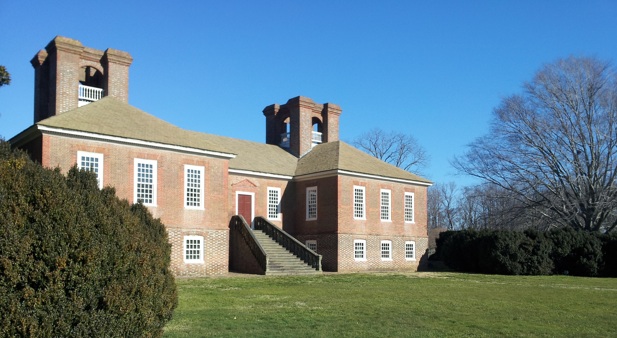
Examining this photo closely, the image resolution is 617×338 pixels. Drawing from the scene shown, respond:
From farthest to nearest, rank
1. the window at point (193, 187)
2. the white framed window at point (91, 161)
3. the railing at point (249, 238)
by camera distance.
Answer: the railing at point (249, 238) → the window at point (193, 187) → the white framed window at point (91, 161)

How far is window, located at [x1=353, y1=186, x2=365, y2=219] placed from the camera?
3325cm

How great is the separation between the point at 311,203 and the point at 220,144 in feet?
20.4

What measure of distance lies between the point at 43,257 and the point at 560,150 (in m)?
38.9

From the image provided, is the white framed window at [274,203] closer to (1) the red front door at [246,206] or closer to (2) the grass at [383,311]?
(1) the red front door at [246,206]

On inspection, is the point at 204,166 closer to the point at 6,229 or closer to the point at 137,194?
the point at 137,194

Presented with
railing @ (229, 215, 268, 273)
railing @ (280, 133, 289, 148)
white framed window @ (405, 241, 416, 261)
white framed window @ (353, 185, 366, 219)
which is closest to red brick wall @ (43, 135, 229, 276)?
railing @ (229, 215, 268, 273)

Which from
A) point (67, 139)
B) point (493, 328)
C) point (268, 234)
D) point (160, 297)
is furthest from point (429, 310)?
point (268, 234)

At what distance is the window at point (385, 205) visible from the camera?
34938mm

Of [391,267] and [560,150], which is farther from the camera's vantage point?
[560,150]

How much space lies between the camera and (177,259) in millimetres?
25219

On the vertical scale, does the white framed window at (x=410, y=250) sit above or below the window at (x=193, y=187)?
below

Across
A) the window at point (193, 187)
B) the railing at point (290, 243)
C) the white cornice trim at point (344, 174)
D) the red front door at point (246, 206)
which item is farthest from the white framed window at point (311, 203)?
the window at point (193, 187)

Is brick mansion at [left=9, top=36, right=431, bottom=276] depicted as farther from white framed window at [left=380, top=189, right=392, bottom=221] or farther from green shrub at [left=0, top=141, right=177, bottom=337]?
green shrub at [left=0, top=141, right=177, bottom=337]

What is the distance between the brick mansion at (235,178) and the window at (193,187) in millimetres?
46
